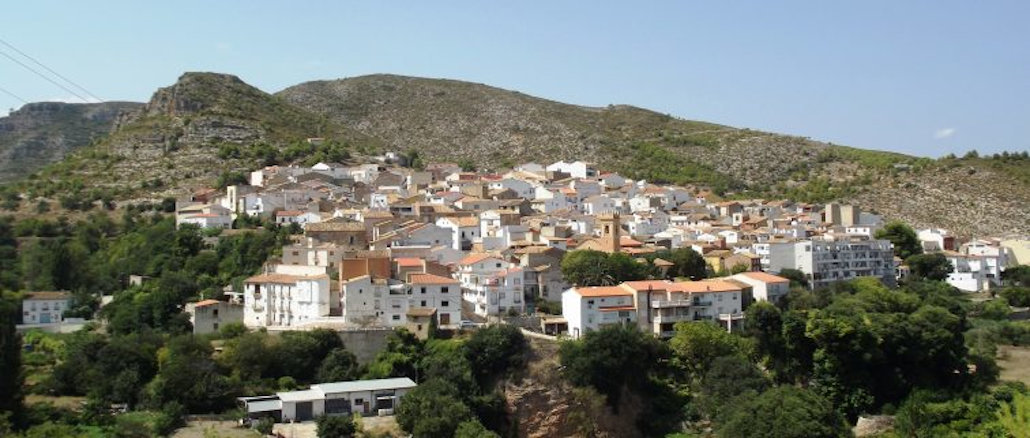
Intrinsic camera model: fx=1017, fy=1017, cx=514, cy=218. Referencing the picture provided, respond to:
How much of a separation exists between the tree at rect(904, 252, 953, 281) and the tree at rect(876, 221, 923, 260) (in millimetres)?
1797

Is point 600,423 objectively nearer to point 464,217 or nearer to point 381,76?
point 464,217

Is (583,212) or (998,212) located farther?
(998,212)

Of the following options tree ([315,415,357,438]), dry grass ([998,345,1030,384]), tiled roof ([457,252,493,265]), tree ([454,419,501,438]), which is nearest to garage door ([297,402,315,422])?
tree ([315,415,357,438])

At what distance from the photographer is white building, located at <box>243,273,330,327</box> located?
3631 cm

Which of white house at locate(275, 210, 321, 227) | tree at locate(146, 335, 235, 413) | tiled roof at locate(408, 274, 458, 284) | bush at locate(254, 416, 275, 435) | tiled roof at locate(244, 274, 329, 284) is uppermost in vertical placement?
white house at locate(275, 210, 321, 227)

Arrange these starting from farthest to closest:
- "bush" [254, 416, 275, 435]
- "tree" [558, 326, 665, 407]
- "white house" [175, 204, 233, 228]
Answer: "white house" [175, 204, 233, 228] < "tree" [558, 326, 665, 407] < "bush" [254, 416, 275, 435]

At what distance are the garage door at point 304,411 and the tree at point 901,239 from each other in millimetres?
32455

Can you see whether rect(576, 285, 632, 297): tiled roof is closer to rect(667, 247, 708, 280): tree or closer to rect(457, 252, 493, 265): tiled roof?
rect(457, 252, 493, 265): tiled roof

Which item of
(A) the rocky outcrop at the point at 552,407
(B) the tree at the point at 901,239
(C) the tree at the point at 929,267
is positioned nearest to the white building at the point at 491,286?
(A) the rocky outcrop at the point at 552,407

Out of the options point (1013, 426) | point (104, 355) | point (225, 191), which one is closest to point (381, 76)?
point (225, 191)

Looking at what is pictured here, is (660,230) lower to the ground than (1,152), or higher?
lower

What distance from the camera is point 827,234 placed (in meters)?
50.4

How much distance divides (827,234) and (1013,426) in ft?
75.7

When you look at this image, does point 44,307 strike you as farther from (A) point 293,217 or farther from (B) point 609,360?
(B) point 609,360
